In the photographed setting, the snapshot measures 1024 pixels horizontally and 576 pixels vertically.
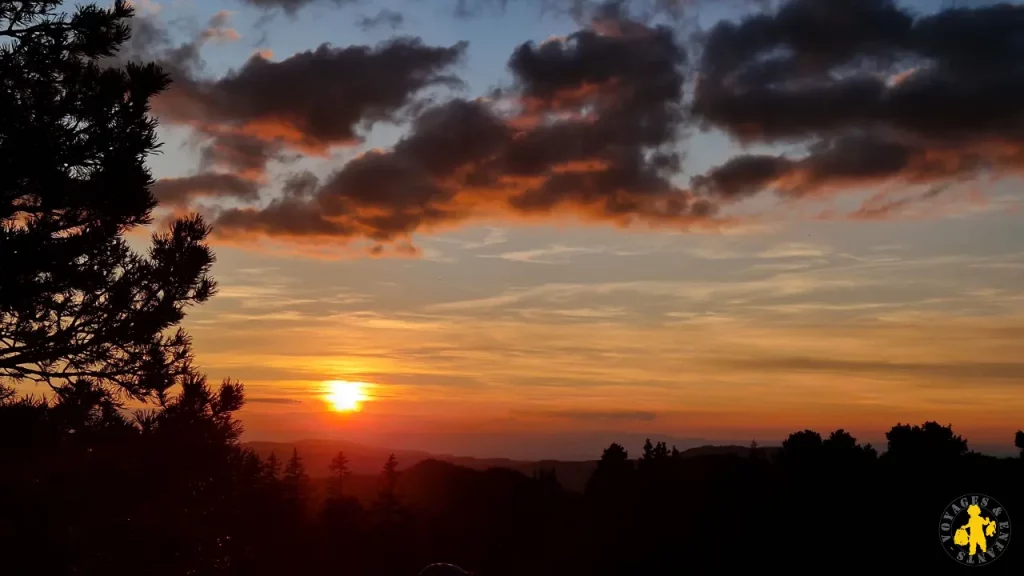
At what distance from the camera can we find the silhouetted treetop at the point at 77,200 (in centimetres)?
1290

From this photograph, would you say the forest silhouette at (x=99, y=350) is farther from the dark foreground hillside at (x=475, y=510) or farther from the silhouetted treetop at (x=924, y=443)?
the silhouetted treetop at (x=924, y=443)

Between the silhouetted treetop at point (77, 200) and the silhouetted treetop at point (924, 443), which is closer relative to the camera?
the silhouetted treetop at point (77, 200)

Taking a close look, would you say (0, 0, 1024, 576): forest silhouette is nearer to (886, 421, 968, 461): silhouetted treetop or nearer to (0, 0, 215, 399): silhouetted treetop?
(0, 0, 215, 399): silhouetted treetop

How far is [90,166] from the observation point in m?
13.4

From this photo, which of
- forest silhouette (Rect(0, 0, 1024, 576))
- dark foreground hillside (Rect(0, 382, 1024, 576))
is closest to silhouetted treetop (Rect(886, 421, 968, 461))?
dark foreground hillside (Rect(0, 382, 1024, 576))

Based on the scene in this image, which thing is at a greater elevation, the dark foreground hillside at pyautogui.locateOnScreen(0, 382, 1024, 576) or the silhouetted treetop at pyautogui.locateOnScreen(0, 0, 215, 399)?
the silhouetted treetop at pyautogui.locateOnScreen(0, 0, 215, 399)

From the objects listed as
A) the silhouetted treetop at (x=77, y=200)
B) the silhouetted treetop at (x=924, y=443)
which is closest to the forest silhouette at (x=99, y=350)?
the silhouetted treetop at (x=77, y=200)

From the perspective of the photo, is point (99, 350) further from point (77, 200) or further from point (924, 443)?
point (924, 443)

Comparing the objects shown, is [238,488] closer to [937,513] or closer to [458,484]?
[937,513]

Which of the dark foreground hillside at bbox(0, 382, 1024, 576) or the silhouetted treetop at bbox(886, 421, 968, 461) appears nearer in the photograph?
the dark foreground hillside at bbox(0, 382, 1024, 576)

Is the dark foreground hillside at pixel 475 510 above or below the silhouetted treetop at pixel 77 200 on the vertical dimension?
below

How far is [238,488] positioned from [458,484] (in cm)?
9034

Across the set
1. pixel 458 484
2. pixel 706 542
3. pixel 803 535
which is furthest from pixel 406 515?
pixel 803 535

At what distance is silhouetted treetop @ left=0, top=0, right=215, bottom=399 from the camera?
1290cm
